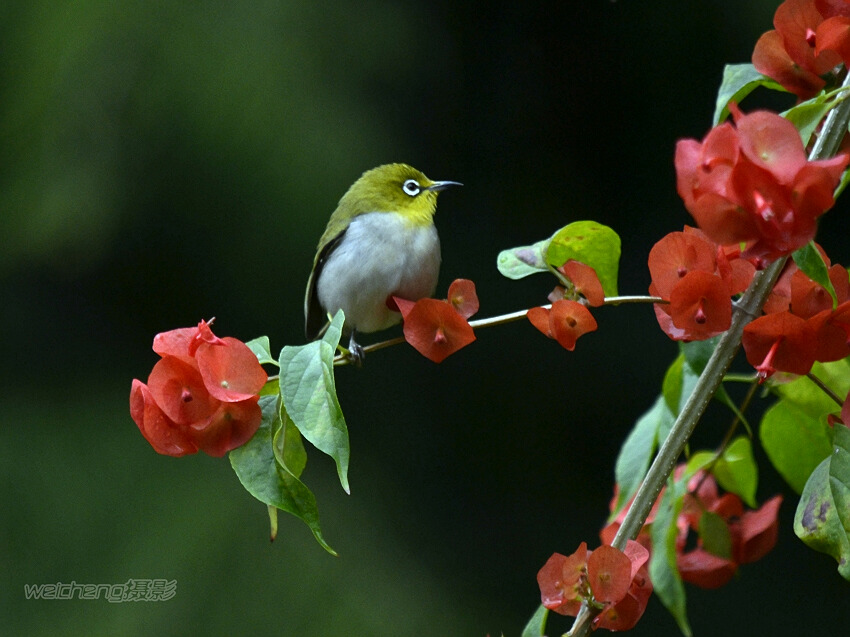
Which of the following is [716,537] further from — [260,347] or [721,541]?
[260,347]

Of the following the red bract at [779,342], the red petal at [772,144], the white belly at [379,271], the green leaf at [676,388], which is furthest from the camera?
the white belly at [379,271]

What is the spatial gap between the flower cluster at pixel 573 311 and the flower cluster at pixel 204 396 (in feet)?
0.72

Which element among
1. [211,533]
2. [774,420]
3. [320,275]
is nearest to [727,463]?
[774,420]

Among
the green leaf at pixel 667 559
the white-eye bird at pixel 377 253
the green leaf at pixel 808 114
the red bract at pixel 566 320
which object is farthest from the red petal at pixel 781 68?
the white-eye bird at pixel 377 253

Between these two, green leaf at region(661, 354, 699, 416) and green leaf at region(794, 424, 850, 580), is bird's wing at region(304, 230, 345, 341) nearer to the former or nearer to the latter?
green leaf at region(661, 354, 699, 416)

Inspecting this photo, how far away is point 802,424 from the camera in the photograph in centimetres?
84

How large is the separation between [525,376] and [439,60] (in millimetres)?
1092

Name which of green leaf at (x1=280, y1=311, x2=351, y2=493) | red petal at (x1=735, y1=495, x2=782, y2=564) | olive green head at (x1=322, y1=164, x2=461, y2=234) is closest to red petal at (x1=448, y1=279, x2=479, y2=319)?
green leaf at (x1=280, y1=311, x2=351, y2=493)

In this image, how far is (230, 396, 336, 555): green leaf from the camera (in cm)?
63

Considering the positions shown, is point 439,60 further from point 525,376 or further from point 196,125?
point 525,376

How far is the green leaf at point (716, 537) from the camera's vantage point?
2.96 ft

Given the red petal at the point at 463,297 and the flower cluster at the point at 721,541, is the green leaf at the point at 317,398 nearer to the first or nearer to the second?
the red petal at the point at 463,297

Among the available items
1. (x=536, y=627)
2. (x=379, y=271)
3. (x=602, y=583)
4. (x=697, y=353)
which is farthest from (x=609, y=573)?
(x=379, y=271)

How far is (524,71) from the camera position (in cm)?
320
